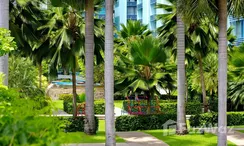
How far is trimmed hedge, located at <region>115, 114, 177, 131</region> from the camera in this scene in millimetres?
20500

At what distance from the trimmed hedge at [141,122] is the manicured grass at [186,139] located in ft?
3.83

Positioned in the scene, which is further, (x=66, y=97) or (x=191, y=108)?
(x=66, y=97)

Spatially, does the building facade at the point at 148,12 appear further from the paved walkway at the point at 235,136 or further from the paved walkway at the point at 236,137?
the paved walkway at the point at 236,137

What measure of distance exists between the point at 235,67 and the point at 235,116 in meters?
2.53

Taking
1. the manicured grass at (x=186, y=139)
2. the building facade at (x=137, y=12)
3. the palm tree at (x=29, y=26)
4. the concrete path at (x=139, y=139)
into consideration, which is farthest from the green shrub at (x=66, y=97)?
the manicured grass at (x=186, y=139)

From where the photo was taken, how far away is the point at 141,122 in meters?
20.7

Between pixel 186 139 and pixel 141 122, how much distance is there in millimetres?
3759

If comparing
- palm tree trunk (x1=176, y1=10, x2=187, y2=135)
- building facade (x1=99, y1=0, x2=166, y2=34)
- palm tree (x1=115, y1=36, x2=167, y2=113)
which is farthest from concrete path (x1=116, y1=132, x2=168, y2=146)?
building facade (x1=99, y1=0, x2=166, y2=34)

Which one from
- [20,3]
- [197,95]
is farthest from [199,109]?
[20,3]

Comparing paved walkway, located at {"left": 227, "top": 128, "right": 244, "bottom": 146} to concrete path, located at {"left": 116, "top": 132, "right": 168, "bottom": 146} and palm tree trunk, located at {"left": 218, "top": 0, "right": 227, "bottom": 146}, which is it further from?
concrete path, located at {"left": 116, "top": 132, "right": 168, "bottom": 146}

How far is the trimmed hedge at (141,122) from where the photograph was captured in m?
20.5

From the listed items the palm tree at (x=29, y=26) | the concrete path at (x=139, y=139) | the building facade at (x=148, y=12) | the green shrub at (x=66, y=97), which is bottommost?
the concrete path at (x=139, y=139)

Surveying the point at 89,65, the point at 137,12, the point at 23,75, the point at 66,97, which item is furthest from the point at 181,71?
the point at 137,12

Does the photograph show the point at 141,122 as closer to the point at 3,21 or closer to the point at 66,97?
the point at 3,21
